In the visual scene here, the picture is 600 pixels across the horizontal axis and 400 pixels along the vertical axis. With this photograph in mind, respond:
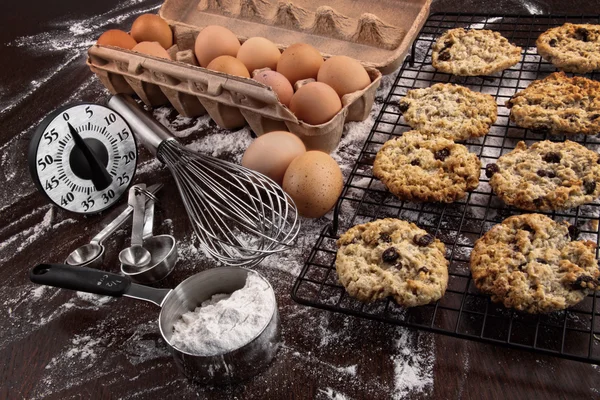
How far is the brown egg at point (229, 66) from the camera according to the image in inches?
60.7

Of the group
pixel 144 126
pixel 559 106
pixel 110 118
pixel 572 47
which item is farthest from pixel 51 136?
pixel 572 47

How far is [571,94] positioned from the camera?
1348mm

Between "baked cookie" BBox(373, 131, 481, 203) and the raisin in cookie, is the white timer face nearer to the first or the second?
"baked cookie" BBox(373, 131, 481, 203)

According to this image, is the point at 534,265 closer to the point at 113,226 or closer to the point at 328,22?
the point at 113,226

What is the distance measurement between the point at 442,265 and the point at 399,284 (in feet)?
0.34

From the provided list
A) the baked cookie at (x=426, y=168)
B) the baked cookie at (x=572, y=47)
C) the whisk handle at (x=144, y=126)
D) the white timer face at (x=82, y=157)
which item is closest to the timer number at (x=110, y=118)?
the white timer face at (x=82, y=157)

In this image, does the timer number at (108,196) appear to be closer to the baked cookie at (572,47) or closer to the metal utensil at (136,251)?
the metal utensil at (136,251)

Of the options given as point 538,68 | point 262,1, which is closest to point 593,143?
point 538,68

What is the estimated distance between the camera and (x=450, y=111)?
4.53 ft

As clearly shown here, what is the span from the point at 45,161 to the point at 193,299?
0.52 meters

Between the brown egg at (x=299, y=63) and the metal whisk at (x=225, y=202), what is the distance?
0.38m

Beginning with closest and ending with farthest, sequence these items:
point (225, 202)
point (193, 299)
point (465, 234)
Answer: point (193, 299)
point (465, 234)
point (225, 202)

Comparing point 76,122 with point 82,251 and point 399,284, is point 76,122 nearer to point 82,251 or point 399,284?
point 82,251

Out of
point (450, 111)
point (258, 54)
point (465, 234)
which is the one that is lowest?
point (465, 234)
